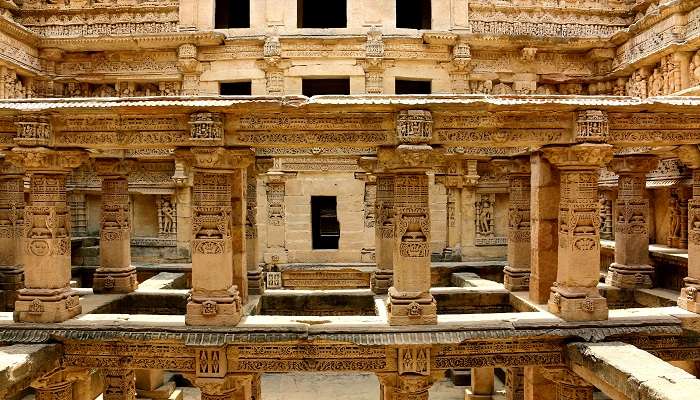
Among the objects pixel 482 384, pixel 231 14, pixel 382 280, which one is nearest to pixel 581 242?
pixel 382 280

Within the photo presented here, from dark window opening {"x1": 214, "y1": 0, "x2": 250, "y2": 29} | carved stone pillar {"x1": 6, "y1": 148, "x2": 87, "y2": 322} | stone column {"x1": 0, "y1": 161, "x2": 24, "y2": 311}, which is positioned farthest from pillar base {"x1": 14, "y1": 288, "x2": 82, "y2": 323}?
dark window opening {"x1": 214, "y1": 0, "x2": 250, "y2": 29}

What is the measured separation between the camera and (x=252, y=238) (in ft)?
29.2

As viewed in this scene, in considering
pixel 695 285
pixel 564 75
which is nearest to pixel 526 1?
pixel 564 75

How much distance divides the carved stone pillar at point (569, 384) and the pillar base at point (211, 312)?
4.18m

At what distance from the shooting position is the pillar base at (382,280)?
8.70 metres

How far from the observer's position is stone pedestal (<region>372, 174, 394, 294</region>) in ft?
28.6

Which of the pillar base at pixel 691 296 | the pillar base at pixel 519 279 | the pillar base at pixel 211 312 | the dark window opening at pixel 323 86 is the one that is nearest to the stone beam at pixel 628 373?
the pillar base at pixel 691 296

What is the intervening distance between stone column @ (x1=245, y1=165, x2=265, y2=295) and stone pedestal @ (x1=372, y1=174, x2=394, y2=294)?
2.02m

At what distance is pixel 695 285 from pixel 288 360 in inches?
226

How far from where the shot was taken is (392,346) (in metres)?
6.38

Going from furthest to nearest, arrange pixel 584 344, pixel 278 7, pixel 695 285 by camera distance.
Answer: pixel 278 7
pixel 695 285
pixel 584 344

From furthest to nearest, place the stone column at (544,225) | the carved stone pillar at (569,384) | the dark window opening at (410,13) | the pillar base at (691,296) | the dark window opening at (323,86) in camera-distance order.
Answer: the dark window opening at (410,13) → the dark window opening at (323,86) → the stone column at (544,225) → the pillar base at (691,296) → the carved stone pillar at (569,384)

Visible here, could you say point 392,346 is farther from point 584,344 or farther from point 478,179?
point 478,179

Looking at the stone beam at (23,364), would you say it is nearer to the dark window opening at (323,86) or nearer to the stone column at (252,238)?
the stone column at (252,238)
